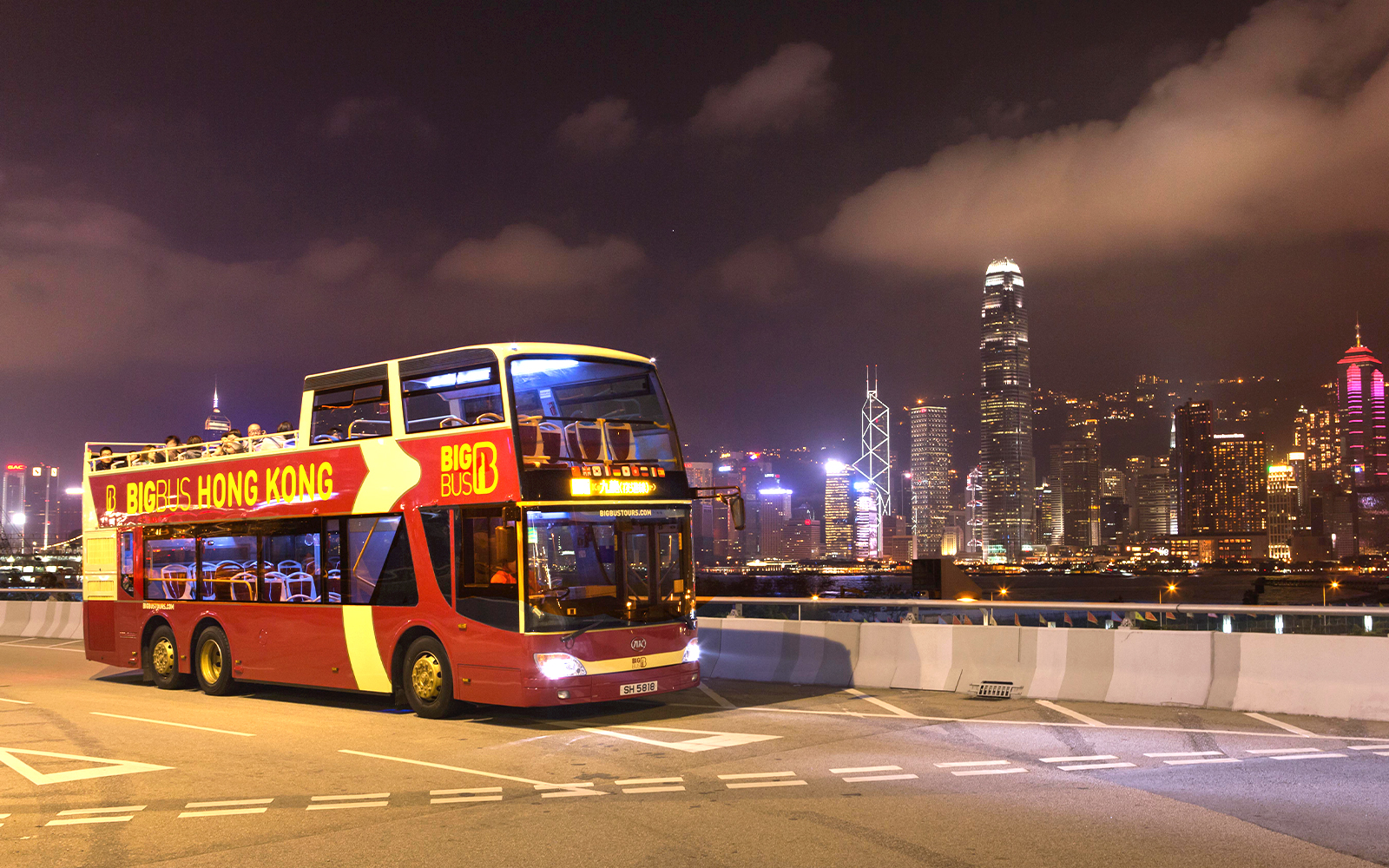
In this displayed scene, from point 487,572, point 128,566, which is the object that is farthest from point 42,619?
point 487,572

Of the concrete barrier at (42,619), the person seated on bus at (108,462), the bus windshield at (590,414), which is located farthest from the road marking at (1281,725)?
the concrete barrier at (42,619)

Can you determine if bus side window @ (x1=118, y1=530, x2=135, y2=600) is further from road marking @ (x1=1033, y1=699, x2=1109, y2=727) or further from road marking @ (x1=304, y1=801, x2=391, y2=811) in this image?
road marking @ (x1=1033, y1=699, x2=1109, y2=727)

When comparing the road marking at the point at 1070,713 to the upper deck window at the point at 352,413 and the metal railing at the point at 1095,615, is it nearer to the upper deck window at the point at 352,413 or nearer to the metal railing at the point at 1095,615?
the metal railing at the point at 1095,615

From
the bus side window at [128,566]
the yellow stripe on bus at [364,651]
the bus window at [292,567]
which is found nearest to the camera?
the yellow stripe on bus at [364,651]

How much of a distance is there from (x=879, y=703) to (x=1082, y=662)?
250cm

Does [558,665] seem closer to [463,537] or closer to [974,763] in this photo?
[463,537]

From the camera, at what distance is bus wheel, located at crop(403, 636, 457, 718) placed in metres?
12.8

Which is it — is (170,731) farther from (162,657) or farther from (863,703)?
(863,703)

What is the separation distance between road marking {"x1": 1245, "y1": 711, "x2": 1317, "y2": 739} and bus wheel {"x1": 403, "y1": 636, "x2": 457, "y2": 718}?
337 inches

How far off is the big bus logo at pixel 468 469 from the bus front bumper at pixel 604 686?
2.11m

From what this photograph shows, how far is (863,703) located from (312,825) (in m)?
7.59

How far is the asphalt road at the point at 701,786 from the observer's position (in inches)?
271

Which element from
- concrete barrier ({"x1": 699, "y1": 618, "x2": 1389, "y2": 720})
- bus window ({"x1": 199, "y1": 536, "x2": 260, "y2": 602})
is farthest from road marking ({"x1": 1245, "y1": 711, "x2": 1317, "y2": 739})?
bus window ({"x1": 199, "y1": 536, "x2": 260, "y2": 602})

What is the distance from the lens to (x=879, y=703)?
13.8 meters
